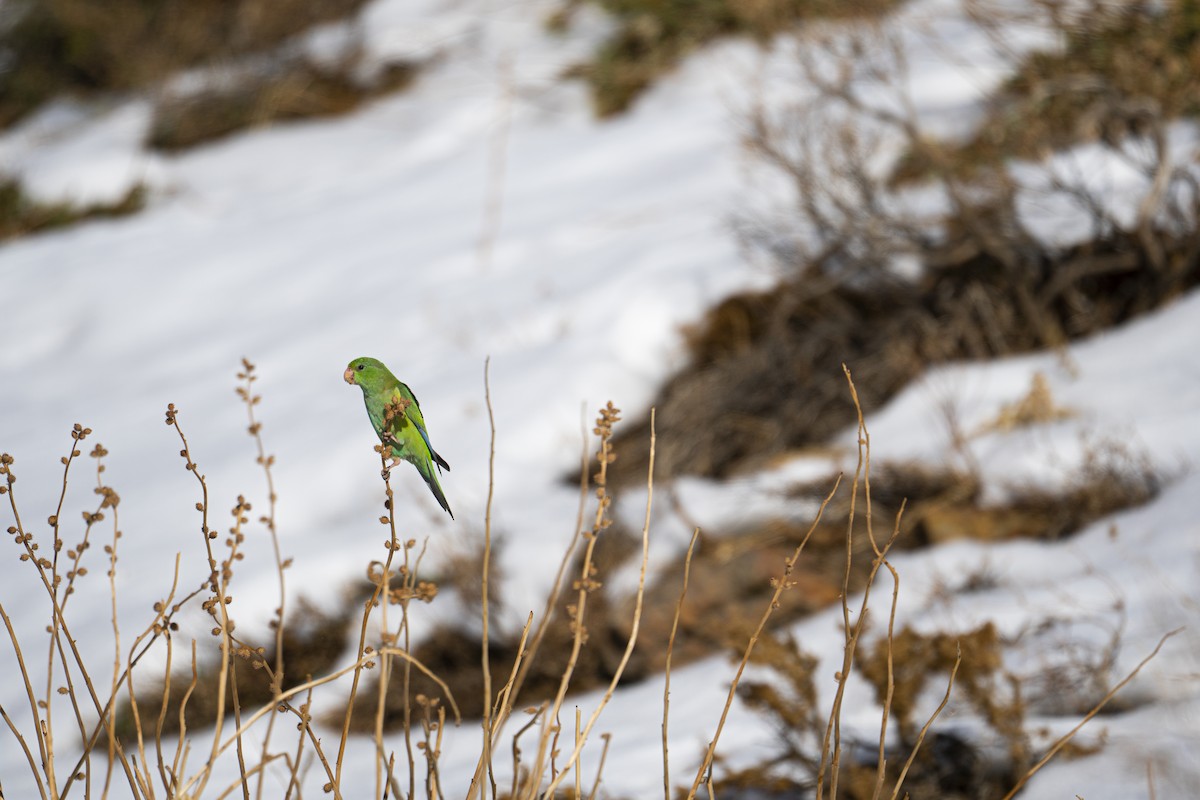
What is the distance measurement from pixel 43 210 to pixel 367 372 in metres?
6.65

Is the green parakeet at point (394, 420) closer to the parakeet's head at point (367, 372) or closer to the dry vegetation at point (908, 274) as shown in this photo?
the parakeet's head at point (367, 372)

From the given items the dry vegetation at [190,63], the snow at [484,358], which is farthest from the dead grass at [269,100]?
the snow at [484,358]

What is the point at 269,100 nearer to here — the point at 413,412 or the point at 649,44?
the point at 649,44

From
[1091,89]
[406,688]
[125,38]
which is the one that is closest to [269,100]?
[125,38]

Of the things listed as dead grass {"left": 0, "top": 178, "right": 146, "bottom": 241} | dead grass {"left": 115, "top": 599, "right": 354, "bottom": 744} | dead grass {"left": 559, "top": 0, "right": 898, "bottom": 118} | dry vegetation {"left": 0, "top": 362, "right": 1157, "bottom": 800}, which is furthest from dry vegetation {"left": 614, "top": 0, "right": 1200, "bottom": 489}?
dead grass {"left": 0, "top": 178, "right": 146, "bottom": 241}

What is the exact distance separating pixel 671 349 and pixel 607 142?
223 cm

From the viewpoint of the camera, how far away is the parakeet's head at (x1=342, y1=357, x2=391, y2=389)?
34.2 inches

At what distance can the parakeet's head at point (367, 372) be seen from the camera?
87 cm

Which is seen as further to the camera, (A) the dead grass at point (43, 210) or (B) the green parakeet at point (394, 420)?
(A) the dead grass at point (43, 210)

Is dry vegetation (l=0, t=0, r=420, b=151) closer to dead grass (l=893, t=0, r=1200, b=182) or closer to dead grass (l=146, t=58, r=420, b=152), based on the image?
dead grass (l=146, t=58, r=420, b=152)

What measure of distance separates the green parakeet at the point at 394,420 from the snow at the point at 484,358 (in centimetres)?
160

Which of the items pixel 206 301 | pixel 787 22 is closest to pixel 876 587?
pixel 787 22

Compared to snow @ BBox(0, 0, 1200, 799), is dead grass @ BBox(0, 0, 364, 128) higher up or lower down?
higher up

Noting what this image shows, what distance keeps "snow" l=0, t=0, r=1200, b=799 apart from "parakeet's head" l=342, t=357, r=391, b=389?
164 centimetres
